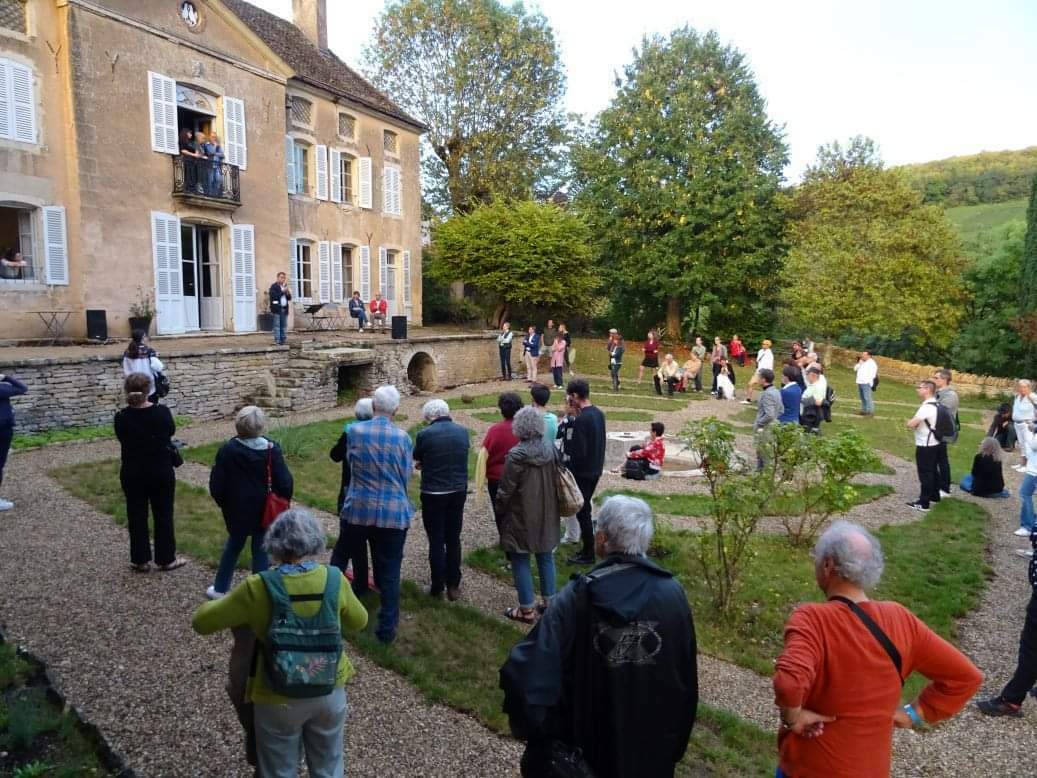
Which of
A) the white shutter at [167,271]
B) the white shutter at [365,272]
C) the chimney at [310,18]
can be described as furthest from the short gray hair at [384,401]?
the chimney at [310,18]

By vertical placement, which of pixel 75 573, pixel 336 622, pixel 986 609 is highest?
pixel 336 622

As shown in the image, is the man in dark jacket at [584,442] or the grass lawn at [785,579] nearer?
the grass lawn at [785,579]

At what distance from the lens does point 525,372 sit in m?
23.1

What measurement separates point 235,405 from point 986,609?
13.0 m

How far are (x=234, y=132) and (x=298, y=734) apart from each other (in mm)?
17757

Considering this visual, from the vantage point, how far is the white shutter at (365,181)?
73.9 feet

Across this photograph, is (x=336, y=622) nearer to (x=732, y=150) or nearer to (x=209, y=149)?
(x=209, y=149)

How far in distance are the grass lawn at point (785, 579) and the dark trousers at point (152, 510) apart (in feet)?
8.82

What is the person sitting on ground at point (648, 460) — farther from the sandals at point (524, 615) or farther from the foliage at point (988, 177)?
the foliage at point (988, 177)

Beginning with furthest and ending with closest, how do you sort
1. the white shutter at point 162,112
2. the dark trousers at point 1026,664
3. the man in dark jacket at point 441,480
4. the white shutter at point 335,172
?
the white shutter at point 335,172
the white shutter at point 162,112
the man in dark jacket at point 441,480
the dark trousers at point 1026,664

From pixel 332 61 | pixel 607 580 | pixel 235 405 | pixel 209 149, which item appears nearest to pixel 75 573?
pixel 607 580

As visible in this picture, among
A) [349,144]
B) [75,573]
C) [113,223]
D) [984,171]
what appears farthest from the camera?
[984,171]

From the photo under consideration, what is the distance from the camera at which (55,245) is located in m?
14.3

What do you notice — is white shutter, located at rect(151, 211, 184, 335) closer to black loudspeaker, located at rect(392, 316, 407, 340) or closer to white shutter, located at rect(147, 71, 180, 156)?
white shutter, located at rect(147, 71, 180, 156)
